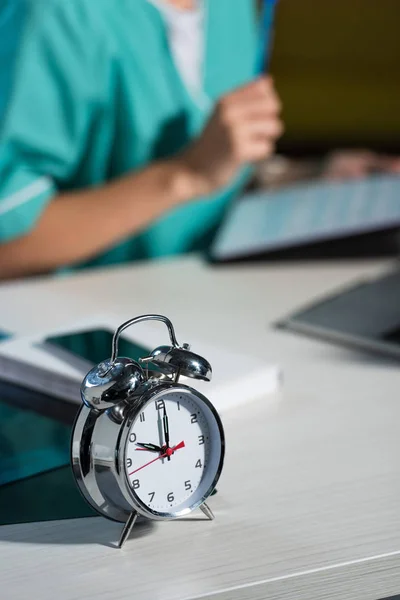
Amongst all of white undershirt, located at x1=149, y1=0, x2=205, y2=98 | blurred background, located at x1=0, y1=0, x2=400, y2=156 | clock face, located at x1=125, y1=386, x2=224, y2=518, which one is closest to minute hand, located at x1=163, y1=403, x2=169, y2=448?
clock face, located at x1=125, y1=386, x2=224, y2=518

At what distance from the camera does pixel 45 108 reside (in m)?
1.33

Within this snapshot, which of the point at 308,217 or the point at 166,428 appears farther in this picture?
the point at 308,217

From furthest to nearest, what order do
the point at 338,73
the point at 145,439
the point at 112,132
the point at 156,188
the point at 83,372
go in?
the point at 338,73 < the point at 112,132 < the point at 156,188 < the point at 83,372 < the point at 145,439

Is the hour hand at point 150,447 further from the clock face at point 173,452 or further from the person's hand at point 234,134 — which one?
the person's hand at point 234,134

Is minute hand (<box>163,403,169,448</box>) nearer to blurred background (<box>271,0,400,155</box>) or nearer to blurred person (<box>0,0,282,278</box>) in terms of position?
blurred person (<box>0,0,282,278</box>)

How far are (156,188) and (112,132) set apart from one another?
Answer: 0.64ft

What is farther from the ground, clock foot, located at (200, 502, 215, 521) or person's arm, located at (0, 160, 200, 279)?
clock foot, located at (200, 502, 215, 521)

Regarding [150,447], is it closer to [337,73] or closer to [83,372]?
[83,372]

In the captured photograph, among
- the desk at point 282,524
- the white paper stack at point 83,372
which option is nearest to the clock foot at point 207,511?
the desk at point 282,524

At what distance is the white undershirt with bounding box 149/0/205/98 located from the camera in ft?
4.86

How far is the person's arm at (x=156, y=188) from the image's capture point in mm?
1335

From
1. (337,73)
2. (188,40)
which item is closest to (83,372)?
(188,40)

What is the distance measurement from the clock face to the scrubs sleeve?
735 mm

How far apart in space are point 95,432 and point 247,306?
573 millimetres
